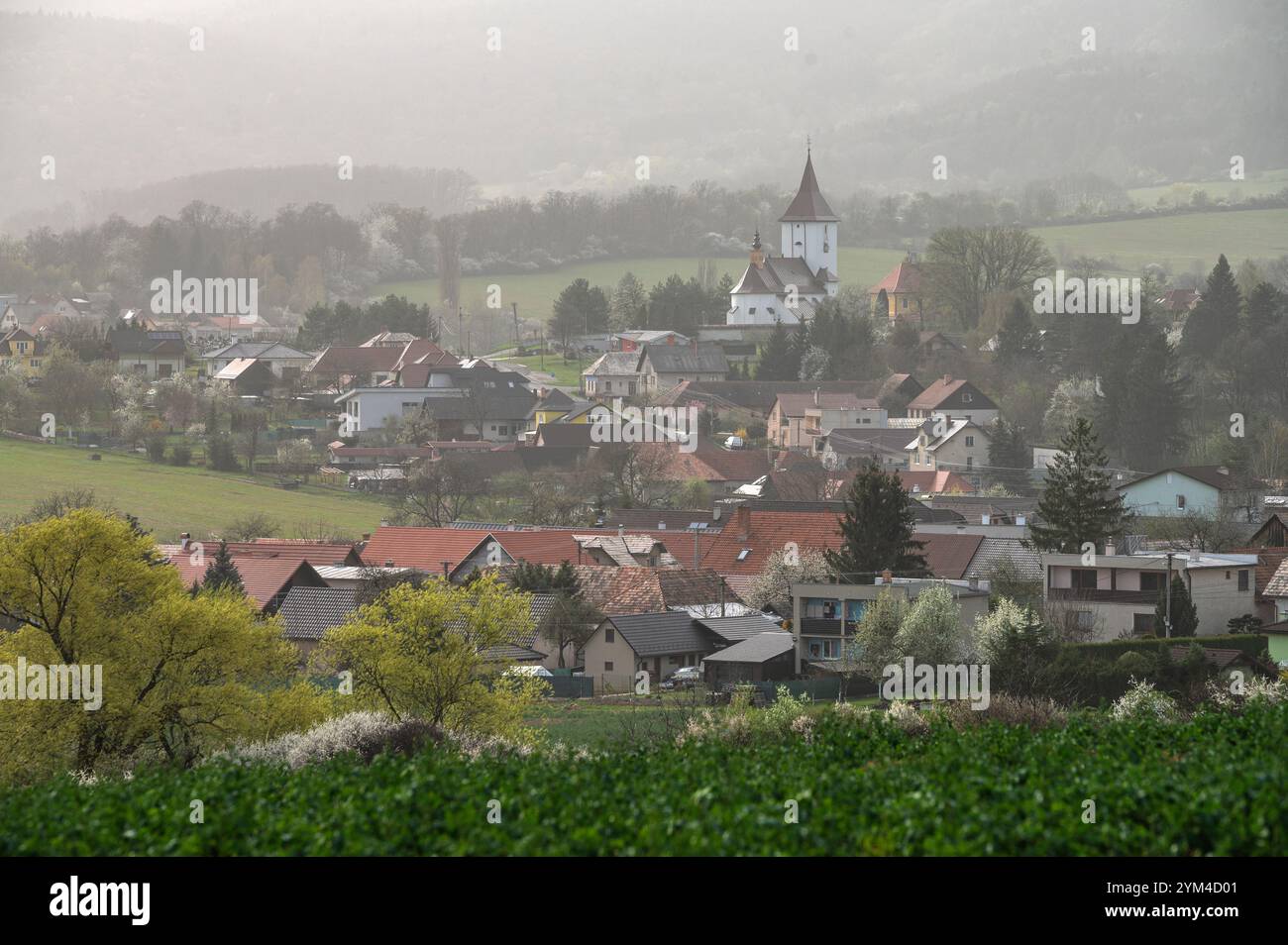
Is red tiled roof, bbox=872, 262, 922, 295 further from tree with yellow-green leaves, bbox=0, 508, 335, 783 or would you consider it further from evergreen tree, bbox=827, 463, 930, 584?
tree with yellow-green leaves, bbox=0, 508, 335, 783

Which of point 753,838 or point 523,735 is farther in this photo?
point 523,735

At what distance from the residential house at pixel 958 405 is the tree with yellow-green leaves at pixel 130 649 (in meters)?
67.1

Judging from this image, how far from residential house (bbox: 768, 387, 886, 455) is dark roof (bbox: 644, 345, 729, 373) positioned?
11.5 metres

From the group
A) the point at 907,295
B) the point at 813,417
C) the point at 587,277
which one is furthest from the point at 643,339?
the point at 587,277

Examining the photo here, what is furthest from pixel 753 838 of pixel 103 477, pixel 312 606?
pixel 103 477

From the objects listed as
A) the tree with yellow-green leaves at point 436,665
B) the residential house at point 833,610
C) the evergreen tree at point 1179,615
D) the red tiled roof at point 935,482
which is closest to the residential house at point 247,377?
the red tiled roof at point 935,482

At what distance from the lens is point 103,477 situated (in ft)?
237

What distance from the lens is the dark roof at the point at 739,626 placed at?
4481cm

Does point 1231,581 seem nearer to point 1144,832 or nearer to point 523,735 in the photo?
point 523,735

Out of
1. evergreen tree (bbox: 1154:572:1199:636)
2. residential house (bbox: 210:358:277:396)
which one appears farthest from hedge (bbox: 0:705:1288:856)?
residential house (bbox: 210:358:277:396)

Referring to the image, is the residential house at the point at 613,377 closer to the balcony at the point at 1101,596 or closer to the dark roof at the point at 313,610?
the dark roof at the point at 313,610

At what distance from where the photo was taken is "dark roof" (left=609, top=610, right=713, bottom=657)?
43.3m

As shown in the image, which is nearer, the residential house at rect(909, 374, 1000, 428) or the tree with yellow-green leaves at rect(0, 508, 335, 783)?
the tree with yellow-green leaves at rect(0, 508, 335, 783)

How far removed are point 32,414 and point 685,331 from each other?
46124 millimetres
